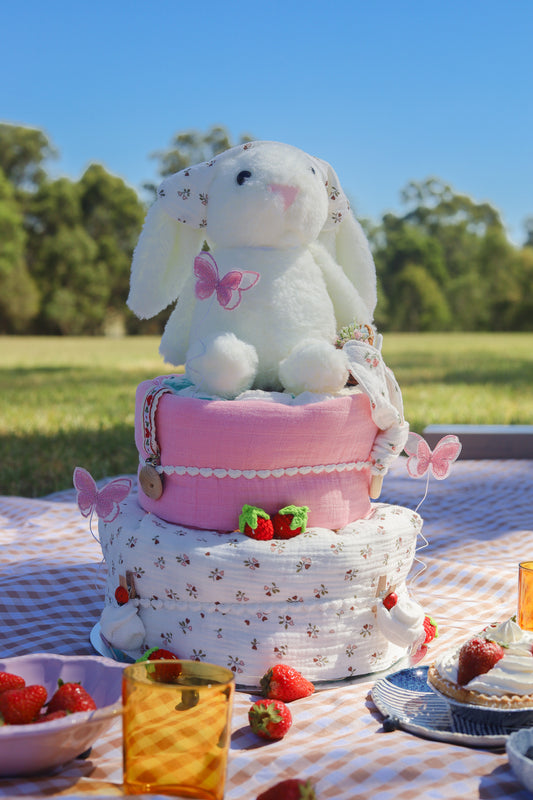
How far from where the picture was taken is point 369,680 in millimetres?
1991

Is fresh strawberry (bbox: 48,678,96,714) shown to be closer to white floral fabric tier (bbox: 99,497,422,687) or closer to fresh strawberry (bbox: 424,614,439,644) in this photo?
white floral fabric tier (bbox: 99,497,422,687)

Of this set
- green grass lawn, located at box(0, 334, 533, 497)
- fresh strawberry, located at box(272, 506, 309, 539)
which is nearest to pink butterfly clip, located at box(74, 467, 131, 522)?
fresh strawberry, located at box(272, 506, 309, 539)

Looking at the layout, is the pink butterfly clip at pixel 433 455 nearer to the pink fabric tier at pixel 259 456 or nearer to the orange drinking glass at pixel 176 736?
the pink fabric tier at pixel 259 456

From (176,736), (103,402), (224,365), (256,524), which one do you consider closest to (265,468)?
(256,524)

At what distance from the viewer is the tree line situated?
908 inches

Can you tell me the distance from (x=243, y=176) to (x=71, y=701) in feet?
4.40

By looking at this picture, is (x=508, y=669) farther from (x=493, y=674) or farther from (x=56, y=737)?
(x=56, y=737)

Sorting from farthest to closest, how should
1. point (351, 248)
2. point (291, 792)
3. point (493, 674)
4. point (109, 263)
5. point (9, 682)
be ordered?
point (109, 263), point (351, 248), point (493, 674), point (9, 682), point (291, 792)

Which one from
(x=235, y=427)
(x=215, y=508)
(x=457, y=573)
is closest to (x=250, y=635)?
(x=215, y=508)

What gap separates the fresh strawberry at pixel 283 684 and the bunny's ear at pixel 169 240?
3.54ft

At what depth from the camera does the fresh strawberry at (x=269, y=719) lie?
164 cm

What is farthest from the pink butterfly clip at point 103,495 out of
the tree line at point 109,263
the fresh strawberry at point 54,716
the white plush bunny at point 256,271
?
the tree line at point 109,263

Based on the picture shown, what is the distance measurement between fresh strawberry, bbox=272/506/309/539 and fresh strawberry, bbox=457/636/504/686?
1.51 ft

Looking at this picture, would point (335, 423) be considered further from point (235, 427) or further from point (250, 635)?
point (250, 635)
